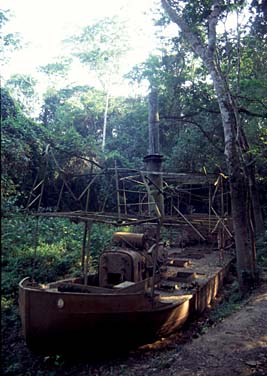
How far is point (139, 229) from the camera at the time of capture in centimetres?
1290

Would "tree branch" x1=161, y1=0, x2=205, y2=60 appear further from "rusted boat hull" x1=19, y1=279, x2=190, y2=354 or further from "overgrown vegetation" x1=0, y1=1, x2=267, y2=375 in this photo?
"rusted boat hull" x1=19, y1=279, x2=190, y2=354

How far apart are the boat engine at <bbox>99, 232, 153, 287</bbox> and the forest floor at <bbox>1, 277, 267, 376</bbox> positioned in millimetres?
1533

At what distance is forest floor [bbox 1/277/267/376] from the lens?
5.70m

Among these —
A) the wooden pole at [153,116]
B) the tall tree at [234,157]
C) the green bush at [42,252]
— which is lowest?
the green bush at [42,252]

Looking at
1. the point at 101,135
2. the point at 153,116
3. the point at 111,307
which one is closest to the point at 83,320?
the point at 111,307

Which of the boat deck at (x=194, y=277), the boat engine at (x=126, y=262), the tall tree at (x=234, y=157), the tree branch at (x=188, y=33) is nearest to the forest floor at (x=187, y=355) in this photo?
the boat deck at (x=194, y=277)

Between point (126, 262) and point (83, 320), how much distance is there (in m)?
1.96

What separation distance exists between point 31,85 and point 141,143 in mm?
12914

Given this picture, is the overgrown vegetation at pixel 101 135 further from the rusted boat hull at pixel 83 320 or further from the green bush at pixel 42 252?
the rusted boat hull at pixel 83 320

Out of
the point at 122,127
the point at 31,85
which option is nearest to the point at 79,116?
the point at 122,127

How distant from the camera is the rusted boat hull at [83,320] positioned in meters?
6.13

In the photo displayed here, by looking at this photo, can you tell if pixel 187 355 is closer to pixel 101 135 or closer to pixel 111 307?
pixel 111 307

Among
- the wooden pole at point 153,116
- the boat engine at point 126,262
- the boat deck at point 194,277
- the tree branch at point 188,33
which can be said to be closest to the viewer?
the boat engine at point 126,262

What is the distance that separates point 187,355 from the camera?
6.15 metres
